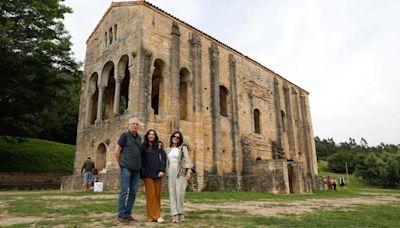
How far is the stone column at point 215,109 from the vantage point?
60.6 ft

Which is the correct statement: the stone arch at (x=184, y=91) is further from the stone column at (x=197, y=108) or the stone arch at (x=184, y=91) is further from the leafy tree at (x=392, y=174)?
the leafy tree at (x=392, y=174)

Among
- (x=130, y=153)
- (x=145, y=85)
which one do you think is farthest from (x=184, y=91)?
(x=130, y=153)

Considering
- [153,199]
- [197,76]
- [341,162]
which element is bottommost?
[153,199]

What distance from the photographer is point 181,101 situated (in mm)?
19391

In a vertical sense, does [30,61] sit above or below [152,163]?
above

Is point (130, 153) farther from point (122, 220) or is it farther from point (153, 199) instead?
point (122, 220)

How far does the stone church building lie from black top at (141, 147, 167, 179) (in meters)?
9.04

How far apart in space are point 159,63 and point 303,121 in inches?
684

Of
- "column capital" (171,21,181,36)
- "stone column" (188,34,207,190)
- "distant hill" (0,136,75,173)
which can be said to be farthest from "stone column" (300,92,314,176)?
"distant hill" (0,136,75,173)

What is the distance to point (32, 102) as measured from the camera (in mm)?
19641

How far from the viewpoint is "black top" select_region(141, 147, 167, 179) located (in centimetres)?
605

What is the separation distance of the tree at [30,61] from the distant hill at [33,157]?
183 centimetres

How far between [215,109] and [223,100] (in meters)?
2.57

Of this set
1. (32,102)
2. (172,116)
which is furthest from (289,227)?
(32,102)
